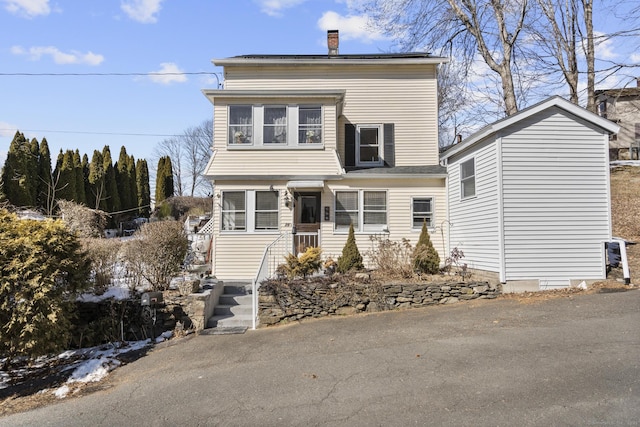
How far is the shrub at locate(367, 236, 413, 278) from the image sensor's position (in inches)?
398

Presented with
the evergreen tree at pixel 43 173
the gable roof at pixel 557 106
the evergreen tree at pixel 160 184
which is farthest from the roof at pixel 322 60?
the evergreen tree at pixel 160 184

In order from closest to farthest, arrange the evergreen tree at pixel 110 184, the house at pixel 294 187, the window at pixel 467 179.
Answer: the window at pixel 467 179, the house at pixel 294 187, the evergreen tree at pixel 110 184

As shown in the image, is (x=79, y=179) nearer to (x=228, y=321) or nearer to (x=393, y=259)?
(x=228, y=321)

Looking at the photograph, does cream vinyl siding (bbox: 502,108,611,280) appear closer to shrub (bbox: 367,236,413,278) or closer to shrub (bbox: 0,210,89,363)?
shrub (bbox: 367,236,413,278)

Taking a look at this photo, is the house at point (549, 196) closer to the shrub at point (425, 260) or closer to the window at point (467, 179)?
the window at point (467, 179)

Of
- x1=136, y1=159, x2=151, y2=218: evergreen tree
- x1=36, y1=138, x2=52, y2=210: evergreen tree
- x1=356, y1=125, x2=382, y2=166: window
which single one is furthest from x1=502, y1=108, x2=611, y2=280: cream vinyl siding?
x1=136, y1=159, x2=151, y2=218: evergreen tree

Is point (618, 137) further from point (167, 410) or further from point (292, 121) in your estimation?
point (167, 410)

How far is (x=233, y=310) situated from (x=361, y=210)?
5044mm

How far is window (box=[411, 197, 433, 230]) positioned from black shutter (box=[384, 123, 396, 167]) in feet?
6.11

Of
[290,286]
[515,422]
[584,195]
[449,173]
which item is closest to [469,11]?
[449,173]

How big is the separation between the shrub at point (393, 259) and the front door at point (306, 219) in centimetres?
190

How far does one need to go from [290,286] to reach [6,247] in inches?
200

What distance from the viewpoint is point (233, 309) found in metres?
9.61

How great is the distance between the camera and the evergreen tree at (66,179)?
75.3 feet
